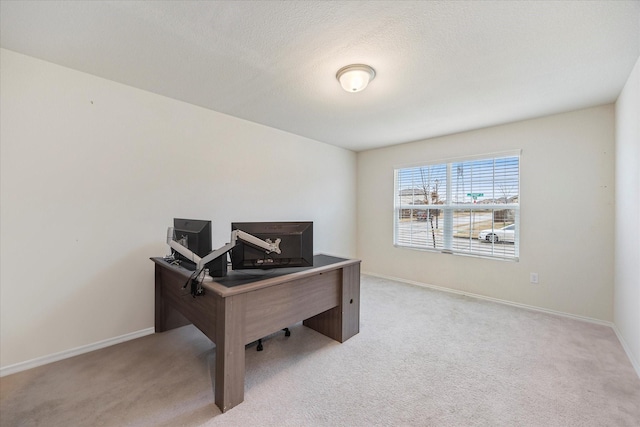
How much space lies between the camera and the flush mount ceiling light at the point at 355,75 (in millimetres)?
1978

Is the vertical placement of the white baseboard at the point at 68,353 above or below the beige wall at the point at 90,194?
below

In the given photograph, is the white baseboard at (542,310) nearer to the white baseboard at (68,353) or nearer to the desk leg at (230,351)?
the desk leg at (230,351)

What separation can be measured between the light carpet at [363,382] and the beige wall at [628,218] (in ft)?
0.77

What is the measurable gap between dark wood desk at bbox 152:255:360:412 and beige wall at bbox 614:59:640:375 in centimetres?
212

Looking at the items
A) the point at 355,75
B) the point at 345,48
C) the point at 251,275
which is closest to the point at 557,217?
the point at 355,75

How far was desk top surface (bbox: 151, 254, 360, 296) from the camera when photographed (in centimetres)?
160

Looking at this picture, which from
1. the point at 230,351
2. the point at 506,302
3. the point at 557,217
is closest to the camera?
the point at 230,351

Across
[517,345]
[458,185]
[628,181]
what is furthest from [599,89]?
[517,345]

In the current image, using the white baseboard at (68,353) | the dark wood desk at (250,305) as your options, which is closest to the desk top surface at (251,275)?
the dark wood desk at (250,305)

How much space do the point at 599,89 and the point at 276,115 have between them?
3117mm

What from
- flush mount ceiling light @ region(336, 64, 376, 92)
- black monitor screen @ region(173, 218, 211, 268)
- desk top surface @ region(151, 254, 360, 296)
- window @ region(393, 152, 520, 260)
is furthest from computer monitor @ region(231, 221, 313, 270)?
window @ region(393, 152, 520, 260)

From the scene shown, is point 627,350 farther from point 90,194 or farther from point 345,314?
point 90,194

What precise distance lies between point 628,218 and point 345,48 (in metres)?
2.71

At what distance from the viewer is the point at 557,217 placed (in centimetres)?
296
